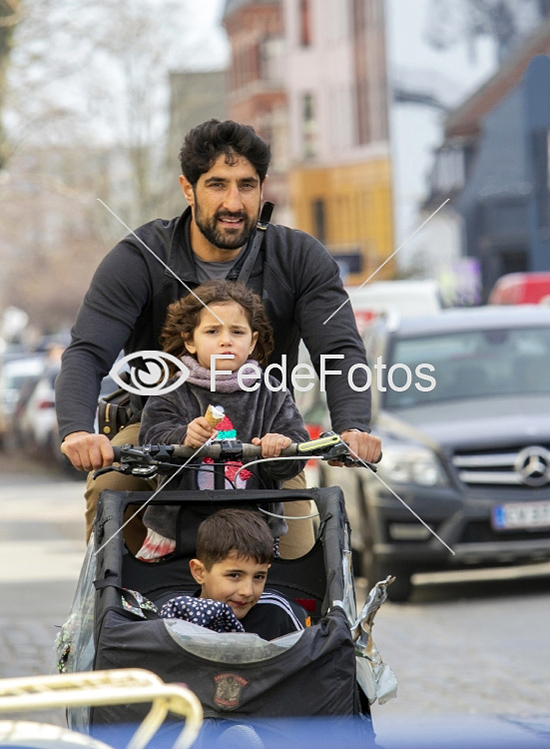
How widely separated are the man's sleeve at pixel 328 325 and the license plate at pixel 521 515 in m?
5.46

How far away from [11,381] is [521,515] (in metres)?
27.8

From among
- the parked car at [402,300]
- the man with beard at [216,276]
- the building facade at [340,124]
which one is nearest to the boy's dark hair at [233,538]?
the man with beard at [216,276]

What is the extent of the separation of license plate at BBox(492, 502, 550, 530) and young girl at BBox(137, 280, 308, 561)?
18.9 feet

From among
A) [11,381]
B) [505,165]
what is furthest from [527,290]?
[505,165]

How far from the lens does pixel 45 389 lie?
26.7 m

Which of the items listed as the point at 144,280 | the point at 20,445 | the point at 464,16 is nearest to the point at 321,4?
the point at 464,16

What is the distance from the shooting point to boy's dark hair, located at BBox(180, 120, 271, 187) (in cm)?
474

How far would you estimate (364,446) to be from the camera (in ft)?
14.2

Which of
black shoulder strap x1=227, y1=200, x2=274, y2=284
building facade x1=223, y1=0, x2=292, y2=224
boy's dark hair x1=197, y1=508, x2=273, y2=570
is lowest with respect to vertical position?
boy's dark hair x1=197, y1=508, x2=273, y2=570

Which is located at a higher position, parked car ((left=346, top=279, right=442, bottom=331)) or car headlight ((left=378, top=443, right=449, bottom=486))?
parked car ((left=346, top=279, right=442, bottom=331))

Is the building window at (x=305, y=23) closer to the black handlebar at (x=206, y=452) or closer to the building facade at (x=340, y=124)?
the building facade at (x=340, y=124)

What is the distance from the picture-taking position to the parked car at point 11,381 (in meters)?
33.6

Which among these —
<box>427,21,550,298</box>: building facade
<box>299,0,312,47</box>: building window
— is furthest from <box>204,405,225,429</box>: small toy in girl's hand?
<box>299,0,312,47</box>: building window

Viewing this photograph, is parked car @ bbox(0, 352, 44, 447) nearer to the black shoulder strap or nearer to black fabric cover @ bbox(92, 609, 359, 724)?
the black shoulder strap
